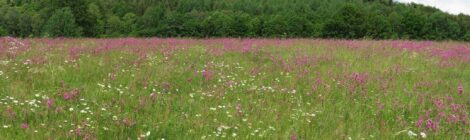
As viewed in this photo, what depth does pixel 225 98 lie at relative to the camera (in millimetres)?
7590

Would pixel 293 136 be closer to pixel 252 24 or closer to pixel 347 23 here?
pixel 347 23

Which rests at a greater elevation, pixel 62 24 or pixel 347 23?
pixel 347 23

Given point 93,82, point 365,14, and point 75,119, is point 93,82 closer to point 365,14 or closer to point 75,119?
point 75,119

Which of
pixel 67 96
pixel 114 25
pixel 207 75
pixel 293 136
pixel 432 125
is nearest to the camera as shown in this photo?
pixel 293 136

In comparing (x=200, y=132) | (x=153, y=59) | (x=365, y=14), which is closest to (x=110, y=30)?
(x=365, y=14)

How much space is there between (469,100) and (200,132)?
557 cm

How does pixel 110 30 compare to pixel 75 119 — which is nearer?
pixel 75 119

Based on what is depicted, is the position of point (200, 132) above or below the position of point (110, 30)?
above

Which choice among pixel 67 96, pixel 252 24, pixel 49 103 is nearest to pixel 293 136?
pixel 49 103

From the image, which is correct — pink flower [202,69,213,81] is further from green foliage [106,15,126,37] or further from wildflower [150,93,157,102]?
green foliage [106,15,126,37]

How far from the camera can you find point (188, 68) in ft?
33.1

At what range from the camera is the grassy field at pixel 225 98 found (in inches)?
227

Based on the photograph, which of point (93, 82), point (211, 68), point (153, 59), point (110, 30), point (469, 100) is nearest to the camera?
point (469, 100)

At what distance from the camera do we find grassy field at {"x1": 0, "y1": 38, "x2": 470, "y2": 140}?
5766 millimetres
